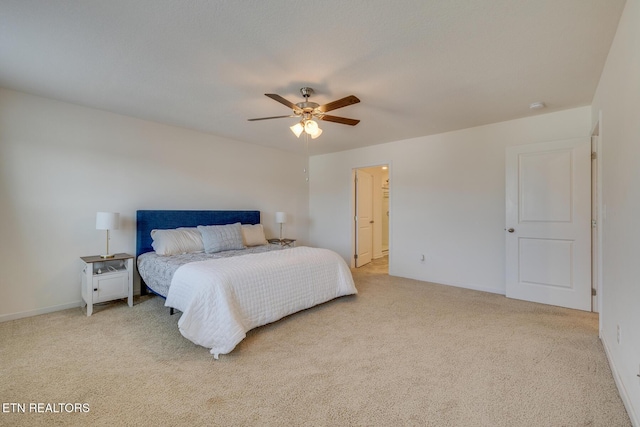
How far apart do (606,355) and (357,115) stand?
127 inches

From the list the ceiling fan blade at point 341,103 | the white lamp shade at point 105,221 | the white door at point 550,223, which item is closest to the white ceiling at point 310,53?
the ceiling fan blade at point 341,103

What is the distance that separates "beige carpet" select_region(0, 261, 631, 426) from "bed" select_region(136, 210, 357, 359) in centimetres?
18

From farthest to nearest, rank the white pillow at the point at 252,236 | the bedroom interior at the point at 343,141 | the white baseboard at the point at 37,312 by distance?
the white pillow at the point at 252,236, the white baseboard at the point at 37,312, the bedroom interior at the point at 343,141

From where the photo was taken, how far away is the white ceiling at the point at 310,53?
174 centimetres

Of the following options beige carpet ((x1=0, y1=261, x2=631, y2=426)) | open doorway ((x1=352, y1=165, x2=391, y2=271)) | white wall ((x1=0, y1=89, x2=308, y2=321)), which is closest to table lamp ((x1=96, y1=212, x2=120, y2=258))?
white wall ((x1=0, y1=89, x2=308, y2=321))

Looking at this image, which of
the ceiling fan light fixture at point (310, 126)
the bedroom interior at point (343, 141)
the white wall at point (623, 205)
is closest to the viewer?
the white wall at point (623, 205)

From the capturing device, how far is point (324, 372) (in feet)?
6.62

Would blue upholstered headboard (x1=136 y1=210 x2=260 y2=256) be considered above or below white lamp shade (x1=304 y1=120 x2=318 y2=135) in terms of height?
below

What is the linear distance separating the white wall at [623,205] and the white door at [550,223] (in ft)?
3.40

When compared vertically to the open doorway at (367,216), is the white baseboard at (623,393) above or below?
below

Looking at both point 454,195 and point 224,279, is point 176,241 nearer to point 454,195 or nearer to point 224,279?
point 224,279

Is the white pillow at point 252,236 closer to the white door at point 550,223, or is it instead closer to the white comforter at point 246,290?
the white comforter at point 246,290

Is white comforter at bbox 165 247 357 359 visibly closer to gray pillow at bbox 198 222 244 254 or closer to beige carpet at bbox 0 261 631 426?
beige carpet at bbox 0 261 631 426

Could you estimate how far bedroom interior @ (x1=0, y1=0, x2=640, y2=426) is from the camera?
1736mm
